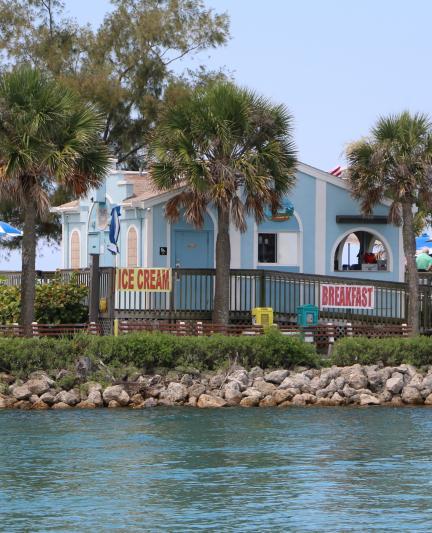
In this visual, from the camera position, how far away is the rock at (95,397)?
33656mm

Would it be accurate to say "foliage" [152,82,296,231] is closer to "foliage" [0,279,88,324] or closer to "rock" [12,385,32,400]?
"foliage" [0,279,88,324]

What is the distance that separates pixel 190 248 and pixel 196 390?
29.0ft

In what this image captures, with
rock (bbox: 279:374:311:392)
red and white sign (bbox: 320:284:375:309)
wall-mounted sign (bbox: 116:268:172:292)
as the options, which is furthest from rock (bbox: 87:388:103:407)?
red and white sign (bbox: 320:284:375:309)

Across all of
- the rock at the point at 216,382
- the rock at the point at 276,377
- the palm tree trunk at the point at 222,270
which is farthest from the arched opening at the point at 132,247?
the rock at the point at 276,377

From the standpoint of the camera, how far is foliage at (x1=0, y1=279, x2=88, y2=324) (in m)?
41.1

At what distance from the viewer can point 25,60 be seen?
58594mm

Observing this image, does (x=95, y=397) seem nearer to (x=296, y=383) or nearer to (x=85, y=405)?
(x=85, y=405)

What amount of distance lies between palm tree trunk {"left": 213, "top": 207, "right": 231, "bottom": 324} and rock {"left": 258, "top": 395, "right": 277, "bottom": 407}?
19.6ft

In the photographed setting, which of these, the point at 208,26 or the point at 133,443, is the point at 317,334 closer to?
the point at 133,443

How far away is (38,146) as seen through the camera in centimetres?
3672

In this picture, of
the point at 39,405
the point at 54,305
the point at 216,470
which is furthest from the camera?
the point at 54,305

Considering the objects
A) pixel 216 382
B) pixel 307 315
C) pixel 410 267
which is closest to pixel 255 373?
pixel 216 382

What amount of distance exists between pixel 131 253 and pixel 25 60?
18408mm

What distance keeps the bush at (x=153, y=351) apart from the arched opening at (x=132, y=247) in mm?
6584
